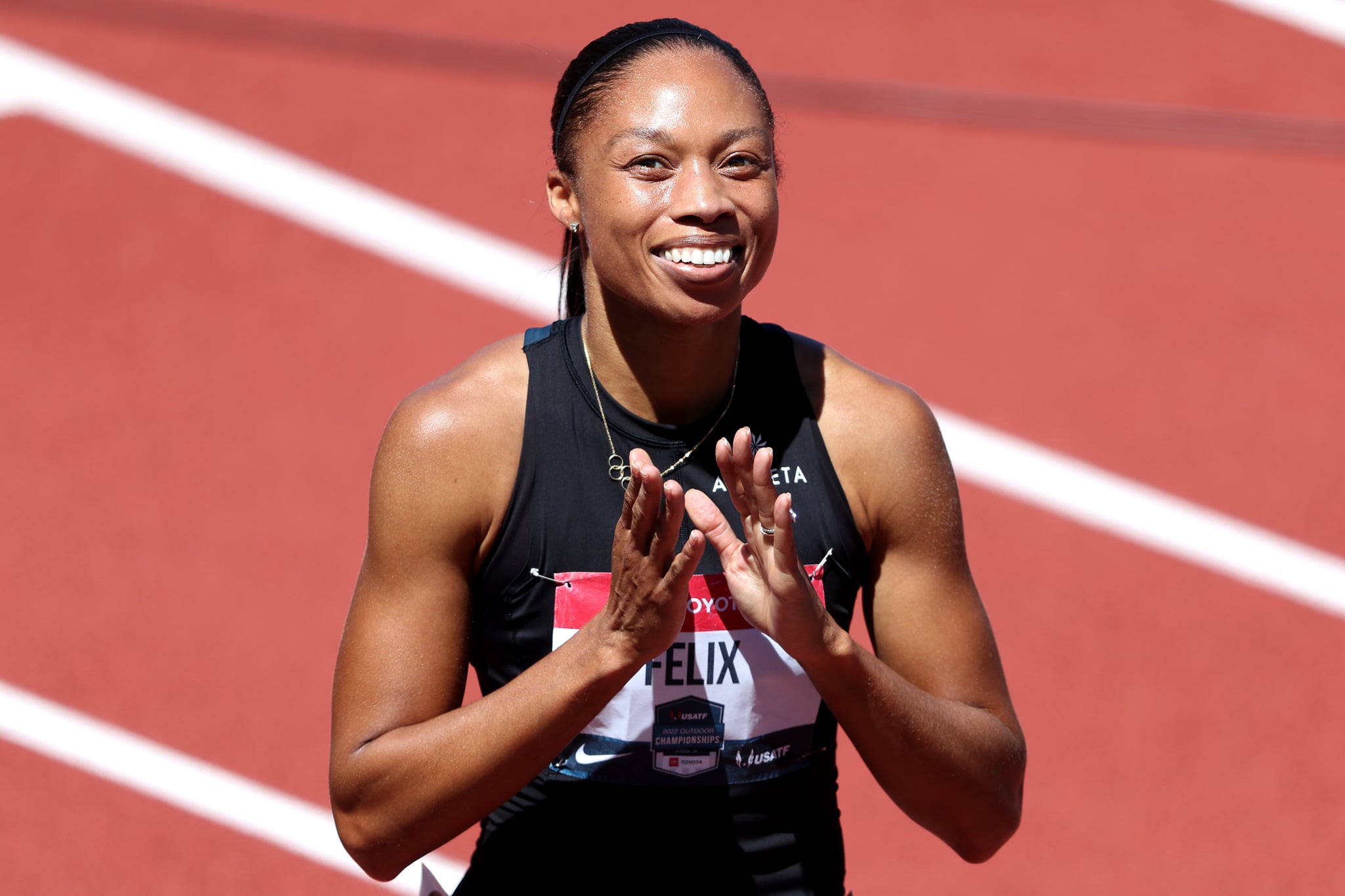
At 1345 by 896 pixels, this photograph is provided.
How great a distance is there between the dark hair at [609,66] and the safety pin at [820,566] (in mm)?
610

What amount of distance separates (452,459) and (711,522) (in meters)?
0.39

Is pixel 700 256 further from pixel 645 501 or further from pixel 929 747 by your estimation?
pixel 929 747

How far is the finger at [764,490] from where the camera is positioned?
Answer: 6.04ft

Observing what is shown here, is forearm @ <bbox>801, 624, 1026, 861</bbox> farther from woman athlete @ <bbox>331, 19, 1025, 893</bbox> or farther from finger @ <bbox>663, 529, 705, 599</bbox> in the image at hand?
finger @ <bbox>663, 529, 705, 599</bbox>

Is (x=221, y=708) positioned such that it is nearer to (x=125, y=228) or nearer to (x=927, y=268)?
(x=125, y=228)

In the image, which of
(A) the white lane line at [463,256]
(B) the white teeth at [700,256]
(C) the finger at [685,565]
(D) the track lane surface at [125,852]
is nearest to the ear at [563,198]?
(B) the white teeth at [700,256]

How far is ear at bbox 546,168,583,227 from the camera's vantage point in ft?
7.40

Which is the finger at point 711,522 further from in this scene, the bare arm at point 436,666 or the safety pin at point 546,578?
the safety pin at point 546,578

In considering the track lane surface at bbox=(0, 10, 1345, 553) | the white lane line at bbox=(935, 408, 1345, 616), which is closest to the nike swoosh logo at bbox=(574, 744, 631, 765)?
the white lane line at bbox=(935, 408, 1345, 616)

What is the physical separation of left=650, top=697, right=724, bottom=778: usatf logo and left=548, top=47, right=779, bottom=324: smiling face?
0.53m

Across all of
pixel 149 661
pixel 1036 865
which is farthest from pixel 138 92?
pixel 1036 865

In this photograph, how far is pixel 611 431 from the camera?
2213mm

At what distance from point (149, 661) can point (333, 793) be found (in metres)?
3.18

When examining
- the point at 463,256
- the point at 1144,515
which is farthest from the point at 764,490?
the point at 463,256
